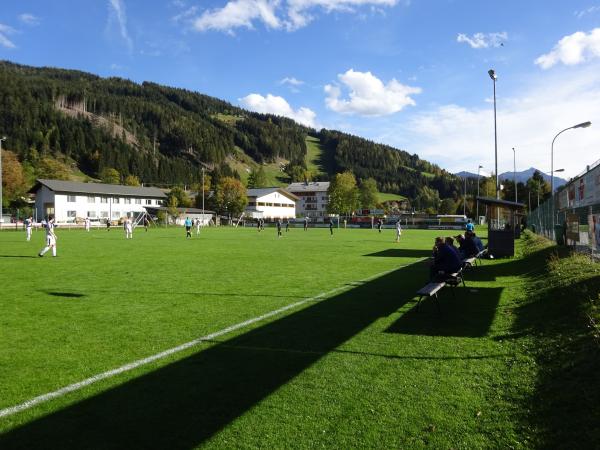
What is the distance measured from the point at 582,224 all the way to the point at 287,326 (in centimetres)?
1005

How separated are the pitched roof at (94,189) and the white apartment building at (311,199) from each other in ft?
226

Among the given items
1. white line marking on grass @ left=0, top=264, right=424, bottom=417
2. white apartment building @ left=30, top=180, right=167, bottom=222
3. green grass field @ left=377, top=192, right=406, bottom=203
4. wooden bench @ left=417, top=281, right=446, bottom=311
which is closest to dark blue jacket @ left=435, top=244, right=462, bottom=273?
wooden bench @ left=417, top=281, right=446, bottom=311

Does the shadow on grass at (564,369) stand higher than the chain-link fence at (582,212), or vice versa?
the chain-link fence at (582,212)

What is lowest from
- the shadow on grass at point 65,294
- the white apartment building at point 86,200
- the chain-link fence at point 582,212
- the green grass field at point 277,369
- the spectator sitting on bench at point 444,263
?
the green grass field at point 277,369

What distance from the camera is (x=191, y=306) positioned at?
9.34 m

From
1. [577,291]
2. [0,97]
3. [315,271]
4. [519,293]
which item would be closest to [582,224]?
[519,293]

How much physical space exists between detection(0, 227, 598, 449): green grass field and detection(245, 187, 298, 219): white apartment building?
105 metres

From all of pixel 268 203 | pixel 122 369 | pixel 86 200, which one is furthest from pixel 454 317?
pixel 268 203

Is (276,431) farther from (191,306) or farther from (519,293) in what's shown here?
(519,293)

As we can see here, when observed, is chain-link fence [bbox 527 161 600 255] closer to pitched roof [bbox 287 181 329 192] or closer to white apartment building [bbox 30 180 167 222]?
white apartment building [bbox 30 180 167 222]

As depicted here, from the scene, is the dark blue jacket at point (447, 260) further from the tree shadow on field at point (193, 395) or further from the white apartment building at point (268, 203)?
the white apartment building at point (268, 203)

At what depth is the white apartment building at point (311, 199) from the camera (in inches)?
6516

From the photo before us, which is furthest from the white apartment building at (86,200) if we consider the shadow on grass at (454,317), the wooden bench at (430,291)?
the wooden bench at (430,291)

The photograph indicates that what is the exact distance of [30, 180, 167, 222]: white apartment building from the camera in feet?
271
